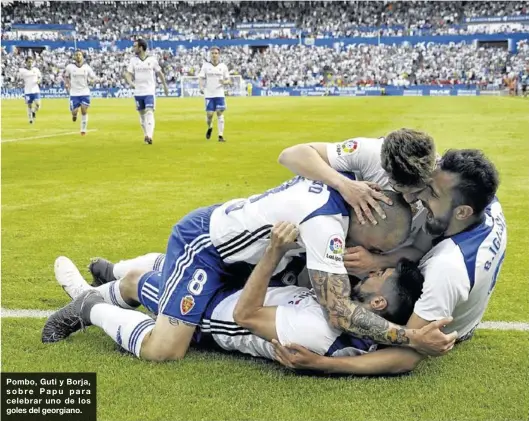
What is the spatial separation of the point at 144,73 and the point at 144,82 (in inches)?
11.0

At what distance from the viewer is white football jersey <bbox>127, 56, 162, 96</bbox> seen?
19.7m

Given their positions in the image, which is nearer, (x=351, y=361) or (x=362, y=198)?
(x=362, y=198)

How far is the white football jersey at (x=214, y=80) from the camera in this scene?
21.1 metres

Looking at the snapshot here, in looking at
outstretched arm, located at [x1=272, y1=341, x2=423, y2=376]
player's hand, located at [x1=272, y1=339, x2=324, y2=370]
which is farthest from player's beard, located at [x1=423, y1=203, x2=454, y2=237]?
player's hand, located at [x1=272, y1=339, x2=324, y2=370]

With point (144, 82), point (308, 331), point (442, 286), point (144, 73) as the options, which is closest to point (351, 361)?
point (308, 331)

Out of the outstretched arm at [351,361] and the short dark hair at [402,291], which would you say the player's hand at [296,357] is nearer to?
the outstretched arm at [351,361]

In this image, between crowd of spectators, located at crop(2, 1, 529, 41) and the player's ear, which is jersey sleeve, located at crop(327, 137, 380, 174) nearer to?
the player's ear

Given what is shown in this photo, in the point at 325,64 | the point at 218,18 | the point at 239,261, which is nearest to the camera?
the point at 239,261

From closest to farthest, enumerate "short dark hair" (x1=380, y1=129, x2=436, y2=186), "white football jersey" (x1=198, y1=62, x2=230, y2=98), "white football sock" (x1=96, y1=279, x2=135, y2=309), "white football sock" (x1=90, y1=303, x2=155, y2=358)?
"short dark hair" (x1=380, y1=129, x2=436, y2=186), "white football sock" (x1=90, y1=303, x2=155, y2=358), "white football sock" (x1=96, y1=279, x2=135, y2=309), "white football jersey" (x1=198, y1=62, x2=230, y2=98)

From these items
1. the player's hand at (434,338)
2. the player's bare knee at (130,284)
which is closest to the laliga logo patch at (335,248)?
the player's hand at (434,338)

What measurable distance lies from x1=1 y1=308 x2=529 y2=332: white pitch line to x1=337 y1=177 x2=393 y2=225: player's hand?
1.86 metres

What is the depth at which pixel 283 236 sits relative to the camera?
4141mm

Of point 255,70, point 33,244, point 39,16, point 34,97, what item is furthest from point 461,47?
point 33,244

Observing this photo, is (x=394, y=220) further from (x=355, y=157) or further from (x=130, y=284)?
(x=130, y=284)
